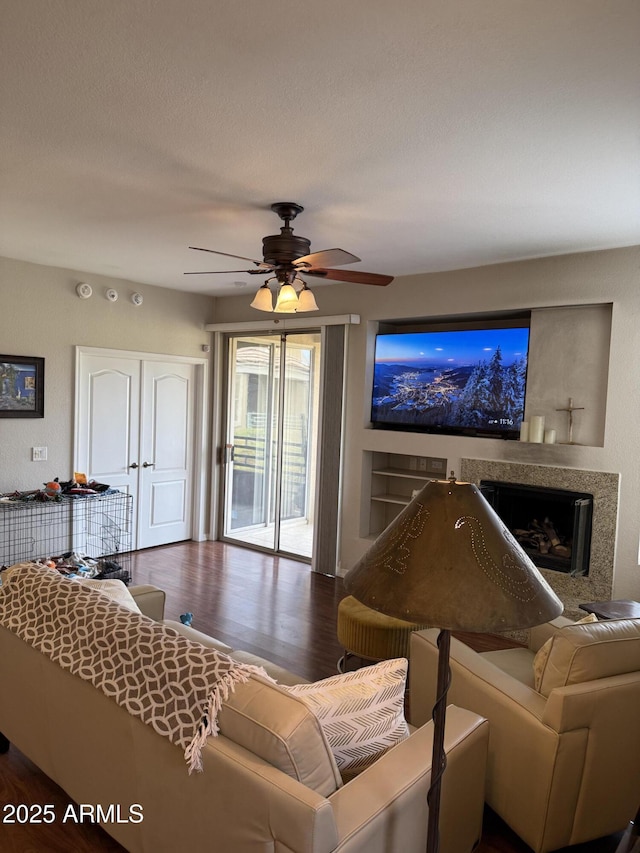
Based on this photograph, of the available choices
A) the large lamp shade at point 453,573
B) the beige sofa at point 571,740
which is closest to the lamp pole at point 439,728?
the large lamp shade at point 453,573

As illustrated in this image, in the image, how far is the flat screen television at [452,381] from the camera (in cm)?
465

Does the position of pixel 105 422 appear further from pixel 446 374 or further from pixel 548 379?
pixel 548 379

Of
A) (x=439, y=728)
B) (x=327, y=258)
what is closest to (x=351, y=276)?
(x=327, y=258)

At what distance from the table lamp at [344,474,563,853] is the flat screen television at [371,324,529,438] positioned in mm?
3541

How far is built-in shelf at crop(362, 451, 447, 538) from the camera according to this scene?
18.1 ft

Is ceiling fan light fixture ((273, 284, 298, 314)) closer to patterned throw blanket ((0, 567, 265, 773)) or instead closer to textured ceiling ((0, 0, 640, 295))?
textured ceiling ((0, 0, 640, 295))

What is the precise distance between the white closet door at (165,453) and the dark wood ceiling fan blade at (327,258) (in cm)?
327

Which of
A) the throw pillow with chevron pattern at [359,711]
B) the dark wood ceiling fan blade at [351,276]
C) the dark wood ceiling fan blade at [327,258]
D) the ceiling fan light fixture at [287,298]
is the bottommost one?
the throw pillow with chevron pattern at [359,711]

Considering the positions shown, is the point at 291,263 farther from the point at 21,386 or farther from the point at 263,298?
the point at 21,386

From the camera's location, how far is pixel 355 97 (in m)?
2.14

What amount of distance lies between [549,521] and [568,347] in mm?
1314

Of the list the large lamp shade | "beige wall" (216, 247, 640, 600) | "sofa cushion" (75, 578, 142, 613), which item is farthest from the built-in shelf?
the large lamp shade

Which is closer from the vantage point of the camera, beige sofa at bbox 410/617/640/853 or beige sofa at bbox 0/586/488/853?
beige sofa at bbox 0/586/488/853

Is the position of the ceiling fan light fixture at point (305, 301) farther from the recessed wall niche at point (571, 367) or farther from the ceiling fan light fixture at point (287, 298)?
the recessed wall niche at point (571, 367)
